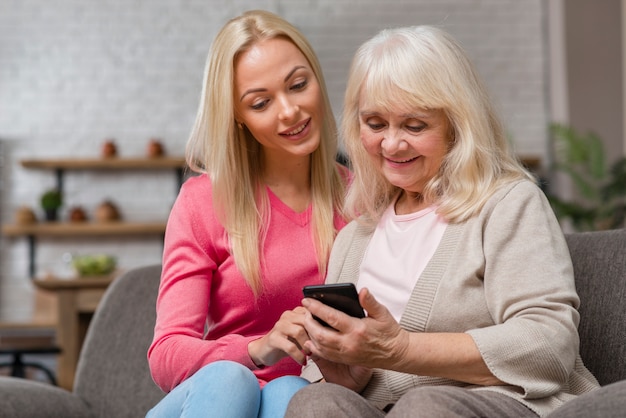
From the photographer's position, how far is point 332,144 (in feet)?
6.68

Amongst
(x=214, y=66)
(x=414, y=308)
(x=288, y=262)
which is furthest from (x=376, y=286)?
(x=214, y=66)

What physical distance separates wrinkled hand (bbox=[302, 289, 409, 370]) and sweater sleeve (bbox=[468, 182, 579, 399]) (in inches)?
5.0

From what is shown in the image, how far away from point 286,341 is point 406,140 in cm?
41

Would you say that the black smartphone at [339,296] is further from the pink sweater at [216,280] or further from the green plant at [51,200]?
the green plant at [51,200]

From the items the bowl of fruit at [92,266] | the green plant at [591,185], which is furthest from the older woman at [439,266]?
the green plant at [591,185]

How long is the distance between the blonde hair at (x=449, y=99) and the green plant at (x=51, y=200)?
4.92 meters

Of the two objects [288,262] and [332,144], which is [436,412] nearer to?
[288,262]

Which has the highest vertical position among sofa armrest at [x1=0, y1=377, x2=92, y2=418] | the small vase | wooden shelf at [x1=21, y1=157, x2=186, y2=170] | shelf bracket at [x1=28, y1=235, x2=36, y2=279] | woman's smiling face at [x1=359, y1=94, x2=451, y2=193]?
woman's smiling face at [x1=359, y1=94, x2=451, y2=193]

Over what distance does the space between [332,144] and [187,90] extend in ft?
15.3

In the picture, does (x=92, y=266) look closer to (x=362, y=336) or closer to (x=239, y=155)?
(x=239, y=155)

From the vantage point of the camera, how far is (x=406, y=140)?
1646 millimetres

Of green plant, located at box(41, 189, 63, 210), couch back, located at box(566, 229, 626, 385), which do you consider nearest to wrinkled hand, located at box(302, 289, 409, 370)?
couch back, located at box(566, 229, 626, 385)

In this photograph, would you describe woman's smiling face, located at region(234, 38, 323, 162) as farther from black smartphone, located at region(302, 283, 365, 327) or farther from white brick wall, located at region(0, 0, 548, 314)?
white brick wall, located at region(0, 0, 548, 314)

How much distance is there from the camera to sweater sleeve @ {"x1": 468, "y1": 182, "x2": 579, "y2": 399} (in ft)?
4.72
